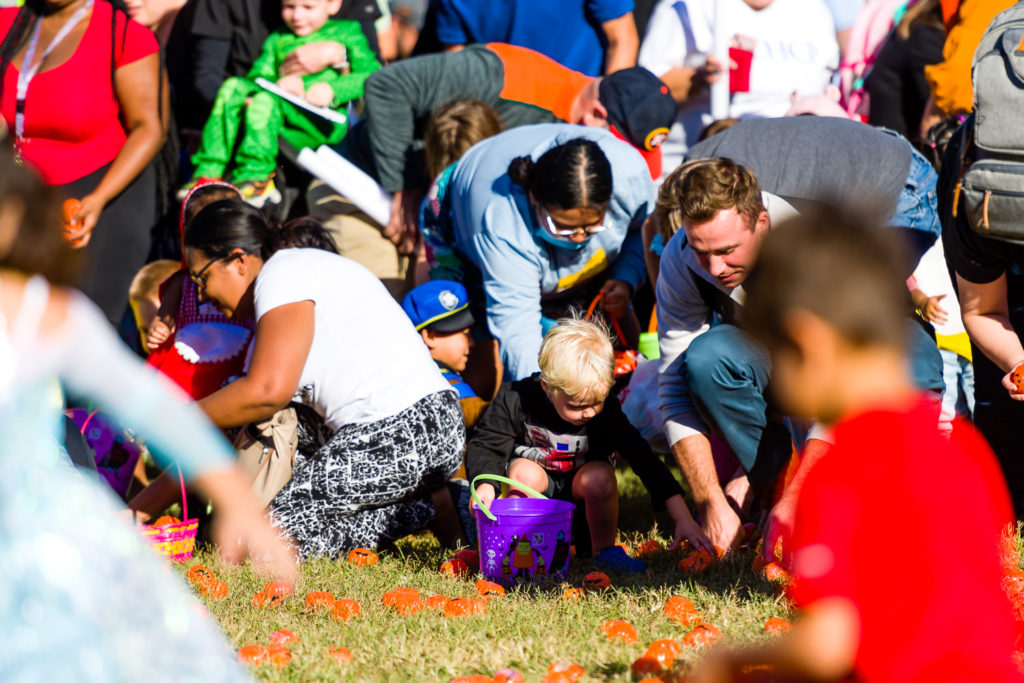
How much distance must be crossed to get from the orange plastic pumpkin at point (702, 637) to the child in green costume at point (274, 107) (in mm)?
3988

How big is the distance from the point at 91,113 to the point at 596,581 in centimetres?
327

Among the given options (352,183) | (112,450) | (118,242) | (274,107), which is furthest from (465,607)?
(274,107)

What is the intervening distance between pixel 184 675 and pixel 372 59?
498 centimetres

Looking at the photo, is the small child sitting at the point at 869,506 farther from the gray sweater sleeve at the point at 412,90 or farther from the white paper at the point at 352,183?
the white paper at the point at 352,183

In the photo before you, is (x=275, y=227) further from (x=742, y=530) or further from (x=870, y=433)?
Result: (x=870, y=433)

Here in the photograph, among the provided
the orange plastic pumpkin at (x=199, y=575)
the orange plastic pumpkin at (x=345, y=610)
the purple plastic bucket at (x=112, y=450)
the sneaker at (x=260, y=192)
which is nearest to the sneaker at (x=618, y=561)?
the orange plastic pumpkin at (x=345, y=610)

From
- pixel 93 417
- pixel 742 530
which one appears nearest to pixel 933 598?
pixel 742 530

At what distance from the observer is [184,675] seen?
2.24m

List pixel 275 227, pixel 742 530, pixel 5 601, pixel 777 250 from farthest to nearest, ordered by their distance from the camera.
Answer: pixel 275 227 < pixel 742 530 < pixel 5 601 < pixel 777 250

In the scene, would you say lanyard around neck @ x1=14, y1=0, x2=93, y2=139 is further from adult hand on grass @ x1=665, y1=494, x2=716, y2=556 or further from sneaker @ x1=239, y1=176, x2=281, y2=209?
adult hand on grass @ x1=665, y1=494, x2=716, y2=556

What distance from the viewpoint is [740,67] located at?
6.23m

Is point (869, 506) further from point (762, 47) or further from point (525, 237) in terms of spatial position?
point (762, 47)

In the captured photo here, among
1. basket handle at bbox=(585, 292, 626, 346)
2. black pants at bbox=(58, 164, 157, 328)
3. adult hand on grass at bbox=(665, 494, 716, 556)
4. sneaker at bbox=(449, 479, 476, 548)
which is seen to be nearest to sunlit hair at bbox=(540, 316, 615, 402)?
adult hand on grass at bbox=(665, 494, 716, 556)

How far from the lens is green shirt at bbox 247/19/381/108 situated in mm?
6504
